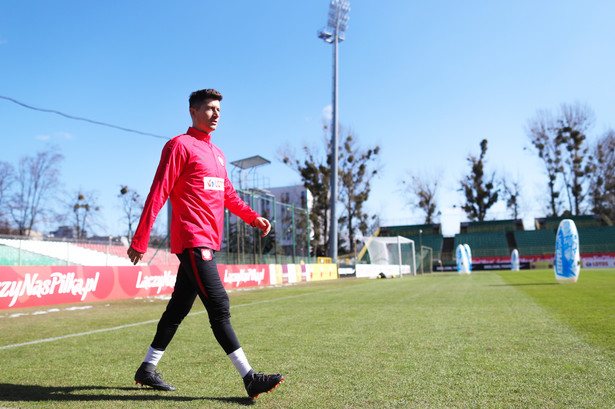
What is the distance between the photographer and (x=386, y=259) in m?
36.7

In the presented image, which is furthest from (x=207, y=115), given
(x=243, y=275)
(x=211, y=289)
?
(x=243, y=275)

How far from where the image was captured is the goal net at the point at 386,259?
34334 millimetres

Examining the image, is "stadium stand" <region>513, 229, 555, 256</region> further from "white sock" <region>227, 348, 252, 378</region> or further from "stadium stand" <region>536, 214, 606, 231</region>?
"white sock" <region>227, 348, 252, 378</region>

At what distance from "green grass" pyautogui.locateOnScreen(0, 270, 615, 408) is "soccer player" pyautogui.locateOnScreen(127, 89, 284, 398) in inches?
8.3

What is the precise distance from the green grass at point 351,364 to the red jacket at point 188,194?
3.20 feet

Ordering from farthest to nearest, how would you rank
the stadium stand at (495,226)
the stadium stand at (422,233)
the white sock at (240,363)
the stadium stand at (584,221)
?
the stadium stand at (495,226) < the stadium stand at (422,233) < the stadium stand at (584,221) < the white sock at (240,363)

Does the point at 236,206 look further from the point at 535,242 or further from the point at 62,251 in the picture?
the point at 535,242

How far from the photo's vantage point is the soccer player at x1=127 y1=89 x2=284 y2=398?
8.98 feet

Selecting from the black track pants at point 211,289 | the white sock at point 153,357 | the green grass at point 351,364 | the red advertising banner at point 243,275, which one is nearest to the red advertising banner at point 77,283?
the red advertising banner at point 243,275

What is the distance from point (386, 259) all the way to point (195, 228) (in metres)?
34.8

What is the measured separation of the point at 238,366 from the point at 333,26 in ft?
142

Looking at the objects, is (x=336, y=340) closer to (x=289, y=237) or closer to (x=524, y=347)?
(x=524, y=347)

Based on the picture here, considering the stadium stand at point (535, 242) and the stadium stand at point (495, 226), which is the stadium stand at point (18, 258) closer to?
the stadium stand at point (535, 242)

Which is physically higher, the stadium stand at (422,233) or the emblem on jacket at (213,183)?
the stadium stand at (422,233)
